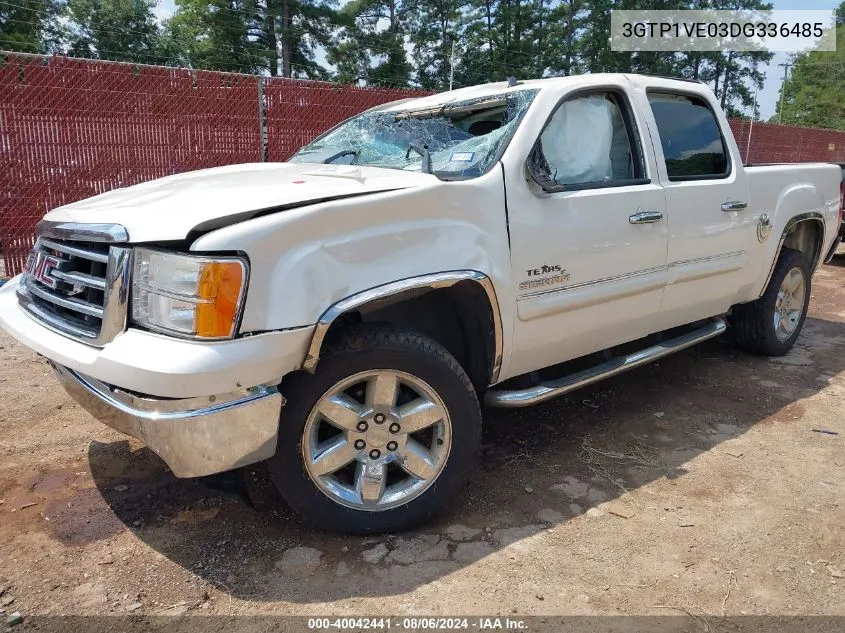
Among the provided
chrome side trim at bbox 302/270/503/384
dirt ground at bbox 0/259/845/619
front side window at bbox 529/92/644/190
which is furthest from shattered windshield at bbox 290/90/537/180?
dirt ground at bbox 0/259/845/619

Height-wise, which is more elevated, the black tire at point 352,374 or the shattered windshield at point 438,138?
the shattered windshield at point 438,138

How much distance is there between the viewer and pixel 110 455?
3238mm

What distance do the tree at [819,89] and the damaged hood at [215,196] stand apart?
57135 mm

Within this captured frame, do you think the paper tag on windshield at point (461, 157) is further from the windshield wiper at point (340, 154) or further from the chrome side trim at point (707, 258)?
the chrome side trim at point (707, 258)

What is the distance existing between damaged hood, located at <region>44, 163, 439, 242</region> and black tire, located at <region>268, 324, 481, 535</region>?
559mm

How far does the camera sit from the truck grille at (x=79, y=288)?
2184mm

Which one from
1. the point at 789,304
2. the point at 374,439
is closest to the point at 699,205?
the point at 789,304

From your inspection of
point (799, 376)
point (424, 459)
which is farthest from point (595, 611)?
point (799, 376)

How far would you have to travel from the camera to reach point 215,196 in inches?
94.3

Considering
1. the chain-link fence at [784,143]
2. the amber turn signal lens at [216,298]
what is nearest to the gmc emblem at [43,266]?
the amber turn signal lens at [216,298]

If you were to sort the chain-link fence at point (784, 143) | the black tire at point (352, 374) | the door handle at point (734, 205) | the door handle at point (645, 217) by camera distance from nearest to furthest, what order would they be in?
the black tire at point (352, 374)
the door handle at point (645, 217)
the door handle at point (734, 205)
the chain-link fence at point (784, 143)

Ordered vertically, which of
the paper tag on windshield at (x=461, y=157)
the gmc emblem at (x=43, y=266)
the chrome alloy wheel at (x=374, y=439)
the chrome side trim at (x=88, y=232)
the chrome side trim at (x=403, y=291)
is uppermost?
the paper tag on windshield at (x=461, y=157)

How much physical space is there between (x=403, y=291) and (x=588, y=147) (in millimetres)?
1483

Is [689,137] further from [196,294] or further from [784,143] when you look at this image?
[784,143]
